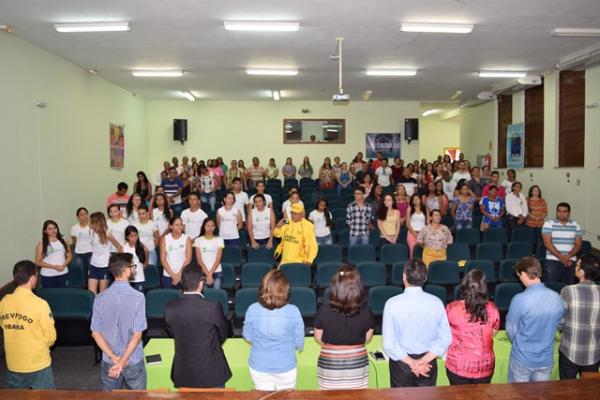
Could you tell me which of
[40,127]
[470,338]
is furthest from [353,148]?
[470,338]

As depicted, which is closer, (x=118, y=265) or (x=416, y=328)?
(x=416, y=328)

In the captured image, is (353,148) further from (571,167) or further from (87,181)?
(87,181)

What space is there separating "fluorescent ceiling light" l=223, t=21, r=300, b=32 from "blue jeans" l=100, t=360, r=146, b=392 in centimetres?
542

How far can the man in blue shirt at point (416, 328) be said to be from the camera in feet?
10.5

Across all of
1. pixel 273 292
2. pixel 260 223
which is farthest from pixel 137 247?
pixel 273 292

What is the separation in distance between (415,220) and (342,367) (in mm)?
5200

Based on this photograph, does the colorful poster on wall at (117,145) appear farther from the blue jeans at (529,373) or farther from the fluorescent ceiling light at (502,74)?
the blue jeans at (529,373)

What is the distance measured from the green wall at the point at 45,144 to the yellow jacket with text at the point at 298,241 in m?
4.46

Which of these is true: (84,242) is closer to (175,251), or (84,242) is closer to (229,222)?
(175,251)

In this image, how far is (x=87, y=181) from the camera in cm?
1098

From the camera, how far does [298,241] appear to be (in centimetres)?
658

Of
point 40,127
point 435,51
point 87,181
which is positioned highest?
point 435,51

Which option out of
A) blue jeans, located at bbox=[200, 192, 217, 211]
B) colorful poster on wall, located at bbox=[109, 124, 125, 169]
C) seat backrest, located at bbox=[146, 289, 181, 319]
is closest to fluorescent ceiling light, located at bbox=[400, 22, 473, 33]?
seat backrest, located at bbox=[146, 289, 181, 319]

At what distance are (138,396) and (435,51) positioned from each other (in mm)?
8612
